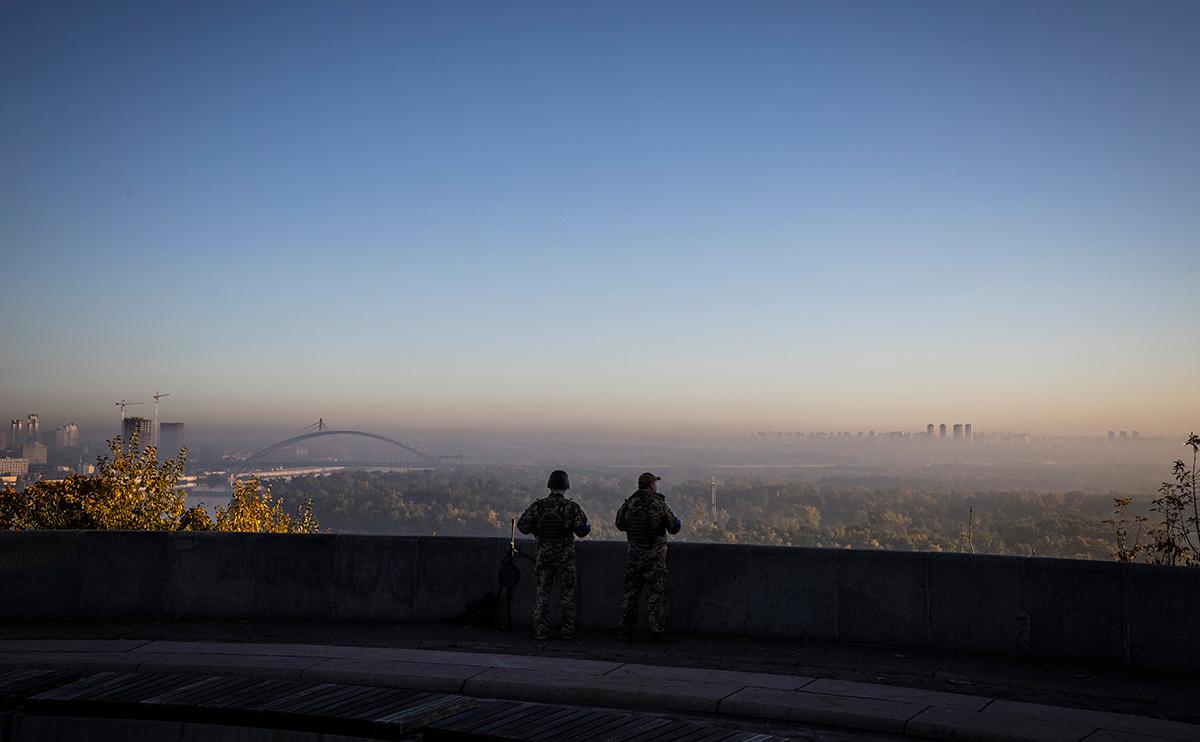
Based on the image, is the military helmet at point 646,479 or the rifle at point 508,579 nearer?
the military helmet at point 646,479

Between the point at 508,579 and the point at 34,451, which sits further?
the point at 34,451

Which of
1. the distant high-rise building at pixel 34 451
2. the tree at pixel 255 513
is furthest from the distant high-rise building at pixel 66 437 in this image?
the tree at pixel 255 513

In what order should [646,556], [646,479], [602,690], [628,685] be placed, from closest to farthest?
[602,690], [628,685], [646,556], [646,479]

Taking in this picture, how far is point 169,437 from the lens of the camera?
16275 centimetres

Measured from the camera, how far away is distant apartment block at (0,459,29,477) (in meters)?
97.3

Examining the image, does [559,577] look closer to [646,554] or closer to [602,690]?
[646,554]

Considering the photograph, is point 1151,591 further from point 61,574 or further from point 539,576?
point 61,574

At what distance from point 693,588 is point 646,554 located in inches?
34.5

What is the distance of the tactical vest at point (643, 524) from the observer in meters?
11.4

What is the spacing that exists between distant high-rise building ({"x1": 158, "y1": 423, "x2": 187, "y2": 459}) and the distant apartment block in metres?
31.3

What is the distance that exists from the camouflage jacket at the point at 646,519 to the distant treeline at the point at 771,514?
57844 mm

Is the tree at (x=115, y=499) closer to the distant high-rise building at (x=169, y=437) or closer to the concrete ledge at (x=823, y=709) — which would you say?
the concrete ledge at (x=823, y=709)

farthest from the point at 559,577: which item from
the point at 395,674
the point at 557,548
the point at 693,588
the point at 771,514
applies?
the point at 771,514

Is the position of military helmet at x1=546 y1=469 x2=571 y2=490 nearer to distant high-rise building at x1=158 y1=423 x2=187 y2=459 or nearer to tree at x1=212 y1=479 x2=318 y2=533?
tree at x1=212 y1=479 x2=318 y2=533
